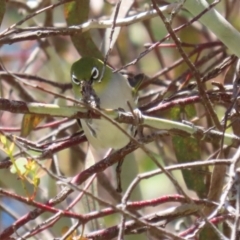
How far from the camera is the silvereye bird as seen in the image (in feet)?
6.97

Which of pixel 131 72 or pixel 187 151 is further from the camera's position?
pixel 131 72

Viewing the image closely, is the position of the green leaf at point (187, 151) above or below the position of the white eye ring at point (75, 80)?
below

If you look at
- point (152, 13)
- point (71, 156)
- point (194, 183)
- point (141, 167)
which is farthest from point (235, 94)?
point (141, 167)

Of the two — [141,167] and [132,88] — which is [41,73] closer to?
[141,167]

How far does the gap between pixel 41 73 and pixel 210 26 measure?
2138 millimetres

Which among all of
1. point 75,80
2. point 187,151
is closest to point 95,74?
point 75,80

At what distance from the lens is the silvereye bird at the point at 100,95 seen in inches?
83.6

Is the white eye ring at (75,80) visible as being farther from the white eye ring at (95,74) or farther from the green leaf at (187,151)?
the green leaf at (187,151)

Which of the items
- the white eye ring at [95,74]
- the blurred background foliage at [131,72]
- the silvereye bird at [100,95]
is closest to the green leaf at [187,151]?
the blurred background foliage at [131,72]

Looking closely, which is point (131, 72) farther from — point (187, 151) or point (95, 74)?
point (187, 151)

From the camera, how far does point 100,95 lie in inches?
85.0

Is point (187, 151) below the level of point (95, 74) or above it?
below

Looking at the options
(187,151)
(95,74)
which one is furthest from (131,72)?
(187,151)

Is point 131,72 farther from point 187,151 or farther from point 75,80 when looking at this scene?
point 187,151
